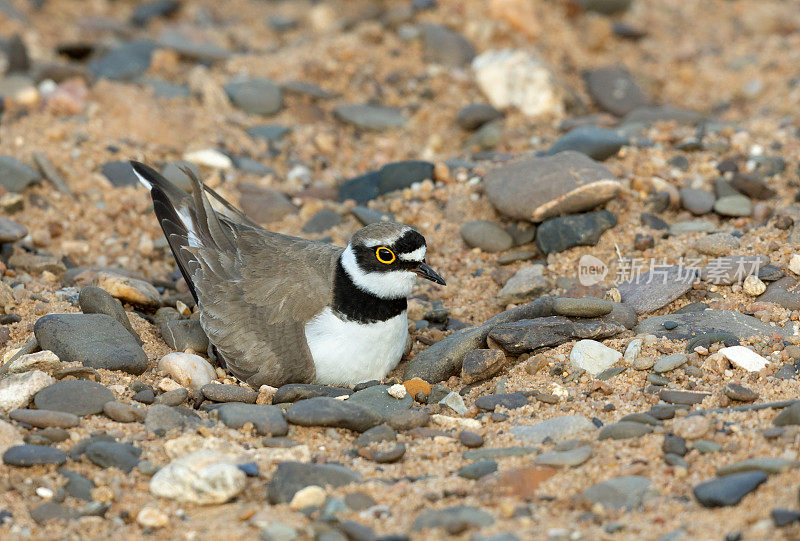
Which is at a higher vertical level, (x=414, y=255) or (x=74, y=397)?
(x=414, y=255)

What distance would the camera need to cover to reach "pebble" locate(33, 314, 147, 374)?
504 cm

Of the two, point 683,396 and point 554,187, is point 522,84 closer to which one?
point 554,187

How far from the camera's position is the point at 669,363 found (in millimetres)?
4875

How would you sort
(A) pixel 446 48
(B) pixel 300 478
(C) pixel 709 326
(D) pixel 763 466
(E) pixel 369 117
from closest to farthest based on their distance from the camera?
(D) pixel 763 466
(B) pixel 300 478
(C) pixel 709 326
(E) pixel 369 117
(A) pixel 446 48

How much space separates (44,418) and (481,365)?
94.3 inches

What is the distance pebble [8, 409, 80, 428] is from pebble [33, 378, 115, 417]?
0.15m

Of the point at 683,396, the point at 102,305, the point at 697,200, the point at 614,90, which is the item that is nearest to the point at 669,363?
the point at 683,396

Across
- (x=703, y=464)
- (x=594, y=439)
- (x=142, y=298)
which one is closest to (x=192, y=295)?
(x=142, y=298)

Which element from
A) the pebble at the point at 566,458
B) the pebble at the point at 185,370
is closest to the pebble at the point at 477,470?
the pebble at the point at 566,458

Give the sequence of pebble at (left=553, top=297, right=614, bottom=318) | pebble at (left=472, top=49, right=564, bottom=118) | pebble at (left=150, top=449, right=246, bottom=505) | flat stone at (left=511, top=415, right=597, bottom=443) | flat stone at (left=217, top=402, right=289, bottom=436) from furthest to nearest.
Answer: pebble at (left=472, top=49, right=564, bottom=118), pebble at (left=553, top=297, right=614, bottom=318), flat stone at (left=217, top=402, right=289, bottom=436), flat stone at (left=511, top=415, right=597, bottom=443), pebble at (left=150, top=449, right=246, bottom=505)

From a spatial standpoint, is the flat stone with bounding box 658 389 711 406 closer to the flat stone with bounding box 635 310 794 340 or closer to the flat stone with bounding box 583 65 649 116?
the flat stone with bounding box 635 310 794 340

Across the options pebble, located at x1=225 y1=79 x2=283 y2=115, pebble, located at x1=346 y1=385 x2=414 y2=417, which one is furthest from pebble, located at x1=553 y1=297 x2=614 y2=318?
pebble, located at x1=225 y1=79 x2=283 y2=115

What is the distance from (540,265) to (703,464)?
2754 mm

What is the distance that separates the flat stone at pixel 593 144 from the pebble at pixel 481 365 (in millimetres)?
2514
